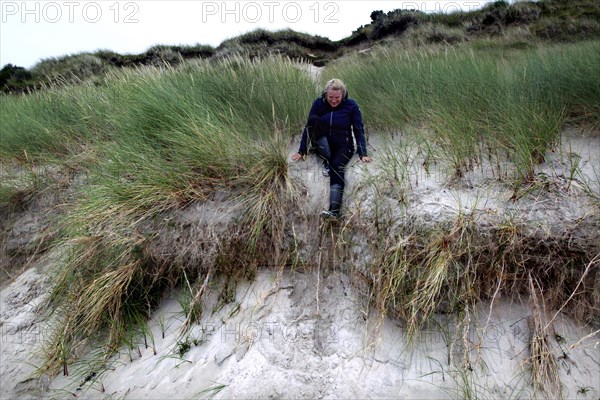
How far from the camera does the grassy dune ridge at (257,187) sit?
3400 millimetres

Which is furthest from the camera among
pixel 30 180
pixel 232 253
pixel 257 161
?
pixel 30 180

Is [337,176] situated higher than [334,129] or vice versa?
[334,129]

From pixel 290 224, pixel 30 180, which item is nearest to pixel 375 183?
pixel 290 224

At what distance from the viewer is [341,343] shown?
136 inches

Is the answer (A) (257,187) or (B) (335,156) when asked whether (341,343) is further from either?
(B) (335,156)

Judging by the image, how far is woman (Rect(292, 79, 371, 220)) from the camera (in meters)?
4.46

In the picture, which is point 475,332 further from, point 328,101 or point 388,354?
point 328,101

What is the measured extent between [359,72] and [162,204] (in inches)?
157

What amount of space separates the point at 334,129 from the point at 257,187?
3.81 feet

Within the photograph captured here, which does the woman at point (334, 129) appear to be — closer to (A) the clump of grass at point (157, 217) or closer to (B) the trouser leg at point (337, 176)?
(B) the trouser leg at point (337, 176)

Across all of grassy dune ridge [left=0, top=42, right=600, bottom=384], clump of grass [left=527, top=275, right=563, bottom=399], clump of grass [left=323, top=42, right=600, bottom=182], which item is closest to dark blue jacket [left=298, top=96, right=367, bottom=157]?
grassy dune ridge [left=0, top=42, right=600, bottom=384]

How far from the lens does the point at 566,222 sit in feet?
11.3

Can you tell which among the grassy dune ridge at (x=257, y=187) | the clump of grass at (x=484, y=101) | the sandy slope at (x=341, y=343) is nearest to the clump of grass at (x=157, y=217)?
the grassy dune ridge at (x=257, y=187)

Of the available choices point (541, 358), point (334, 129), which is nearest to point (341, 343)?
point (541, 358)
